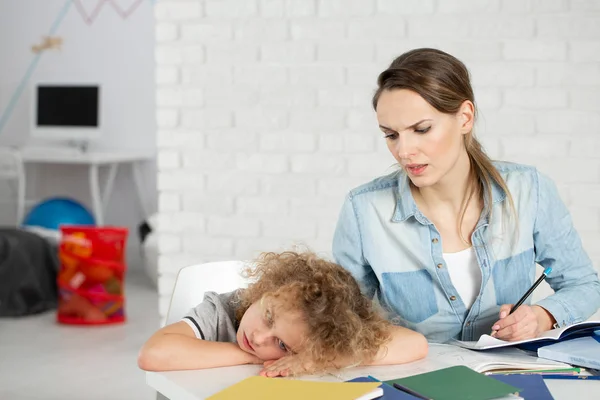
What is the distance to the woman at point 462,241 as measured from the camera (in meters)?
1.61

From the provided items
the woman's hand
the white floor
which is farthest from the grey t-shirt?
the white floor

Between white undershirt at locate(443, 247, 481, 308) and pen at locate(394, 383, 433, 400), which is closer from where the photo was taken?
pen at locate(394, 383, 433, 400)

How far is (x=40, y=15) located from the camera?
19.1 ft

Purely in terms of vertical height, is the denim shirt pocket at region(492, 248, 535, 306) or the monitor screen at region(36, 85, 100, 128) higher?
the monitor screen at region(36, 85, 100, 128)

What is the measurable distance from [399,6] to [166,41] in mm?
828

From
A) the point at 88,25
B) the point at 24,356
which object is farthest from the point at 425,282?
the point at 88,25

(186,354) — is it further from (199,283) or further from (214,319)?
(199,283)

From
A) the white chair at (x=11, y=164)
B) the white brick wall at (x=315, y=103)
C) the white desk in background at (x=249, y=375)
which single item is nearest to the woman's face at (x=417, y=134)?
the white desk in background at (x=249, y=375)

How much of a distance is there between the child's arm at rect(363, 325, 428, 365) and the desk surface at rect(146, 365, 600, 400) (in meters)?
0.04

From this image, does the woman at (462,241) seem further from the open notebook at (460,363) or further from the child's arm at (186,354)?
the child's arm at (186,354)

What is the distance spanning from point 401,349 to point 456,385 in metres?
0.18

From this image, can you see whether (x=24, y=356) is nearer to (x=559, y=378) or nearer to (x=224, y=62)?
(x=224, y=62)

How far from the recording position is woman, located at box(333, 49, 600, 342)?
5.28ft

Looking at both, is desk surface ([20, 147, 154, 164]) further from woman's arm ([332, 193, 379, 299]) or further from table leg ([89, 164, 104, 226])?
woman's arm ([332, 193, 379, 299])
